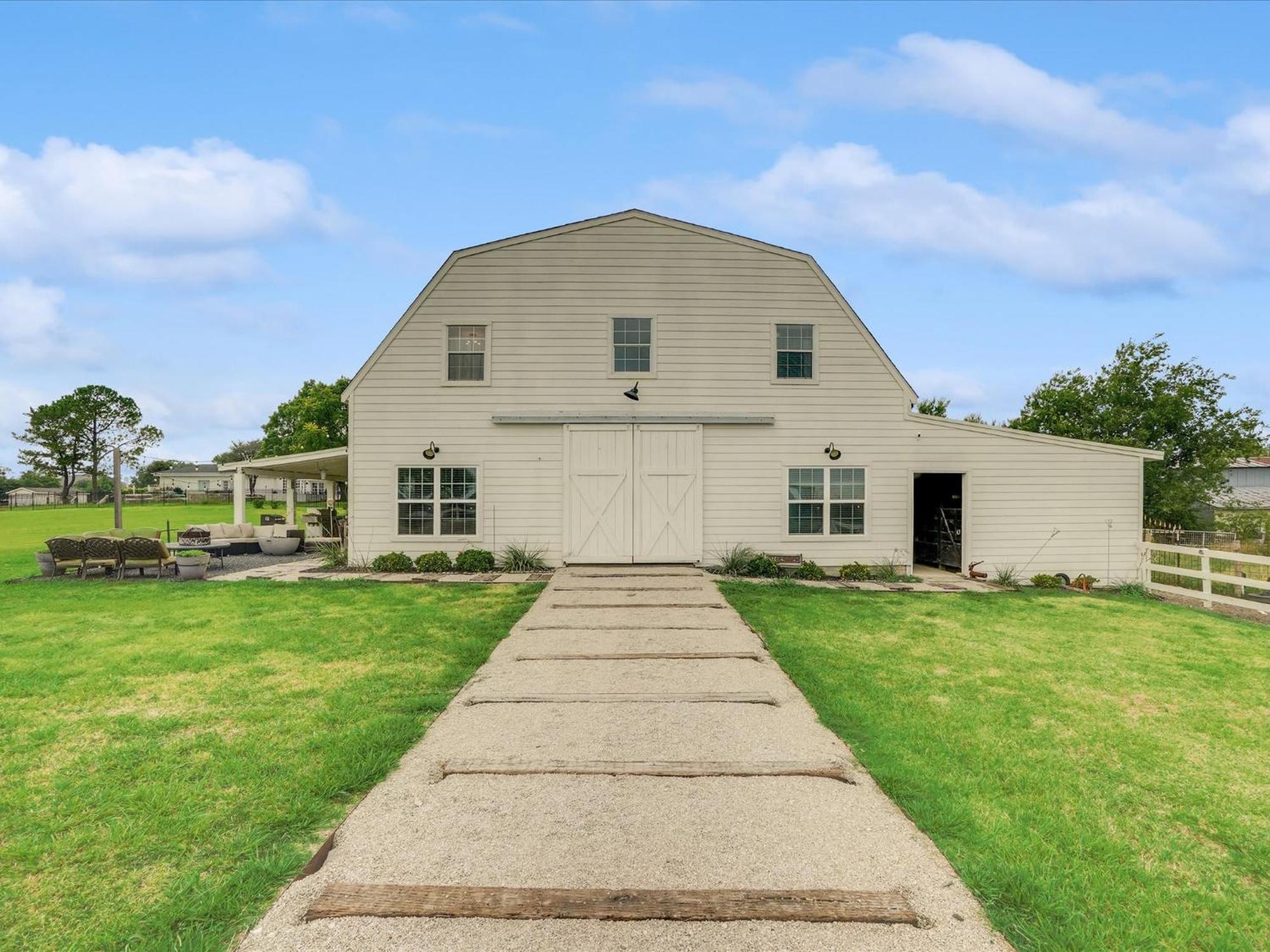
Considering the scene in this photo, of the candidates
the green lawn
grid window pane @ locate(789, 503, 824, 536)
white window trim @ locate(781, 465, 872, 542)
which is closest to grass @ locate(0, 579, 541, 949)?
white window trim @ locate(781, 465, 872, 542)

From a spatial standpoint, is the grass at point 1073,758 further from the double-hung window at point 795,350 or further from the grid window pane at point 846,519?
the double-hung window at point 795,350

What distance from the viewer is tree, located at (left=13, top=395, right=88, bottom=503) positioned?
6500cm

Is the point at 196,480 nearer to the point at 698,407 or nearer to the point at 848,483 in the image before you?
the point at 698,407

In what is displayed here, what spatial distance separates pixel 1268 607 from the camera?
1016 centimetres

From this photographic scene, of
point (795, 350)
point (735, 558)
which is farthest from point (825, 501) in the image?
point (795, 350)

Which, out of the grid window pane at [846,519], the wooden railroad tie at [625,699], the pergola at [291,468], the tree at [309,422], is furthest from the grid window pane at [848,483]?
the tree at [309,422]

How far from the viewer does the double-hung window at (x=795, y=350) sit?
503 inches

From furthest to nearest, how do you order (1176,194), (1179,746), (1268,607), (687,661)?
(1176,194)
(1268,607)
(687,661)
(1179,746)

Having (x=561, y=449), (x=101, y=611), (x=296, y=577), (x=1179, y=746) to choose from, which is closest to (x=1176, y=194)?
(x=561, y=449)

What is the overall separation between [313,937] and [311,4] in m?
15.7

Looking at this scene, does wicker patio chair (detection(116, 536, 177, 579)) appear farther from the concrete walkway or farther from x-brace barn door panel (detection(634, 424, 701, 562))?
the concrete walkway

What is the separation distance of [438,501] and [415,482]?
0.62 metres

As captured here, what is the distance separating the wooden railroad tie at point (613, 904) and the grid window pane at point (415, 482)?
35.4ft

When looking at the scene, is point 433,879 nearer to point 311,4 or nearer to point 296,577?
point 296,577
